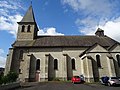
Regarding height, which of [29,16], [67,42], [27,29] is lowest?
[67,42]

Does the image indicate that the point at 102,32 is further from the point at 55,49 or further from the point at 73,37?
the point at 55,49

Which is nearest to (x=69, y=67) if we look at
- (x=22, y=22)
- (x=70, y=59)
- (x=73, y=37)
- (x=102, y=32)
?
(x=70, y=59)

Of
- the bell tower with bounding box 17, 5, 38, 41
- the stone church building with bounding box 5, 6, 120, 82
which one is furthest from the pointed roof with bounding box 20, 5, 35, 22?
the stone church building with bounding box 5, 6, 120, 82

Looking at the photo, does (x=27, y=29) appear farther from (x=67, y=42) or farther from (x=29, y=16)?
(x=67, y=42)

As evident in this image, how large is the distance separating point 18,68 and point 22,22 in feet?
45.8

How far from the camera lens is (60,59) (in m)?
30.9

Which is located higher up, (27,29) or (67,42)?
(27,29)

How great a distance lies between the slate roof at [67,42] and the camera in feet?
105

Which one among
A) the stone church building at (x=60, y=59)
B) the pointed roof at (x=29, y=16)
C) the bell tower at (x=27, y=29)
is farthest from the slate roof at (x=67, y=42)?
the pointed roof at (x=29, y=16)

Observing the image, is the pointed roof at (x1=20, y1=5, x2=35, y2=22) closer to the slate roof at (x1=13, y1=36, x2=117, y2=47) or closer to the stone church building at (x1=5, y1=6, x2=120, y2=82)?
the stone church building at (x1=5, y1=6, x2=120, y2=82)

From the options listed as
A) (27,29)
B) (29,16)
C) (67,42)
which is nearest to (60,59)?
(67,42)

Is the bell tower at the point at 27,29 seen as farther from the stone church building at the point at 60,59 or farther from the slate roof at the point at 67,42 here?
the slate roof at the point at 67,42

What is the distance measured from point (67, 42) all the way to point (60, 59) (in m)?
5.49

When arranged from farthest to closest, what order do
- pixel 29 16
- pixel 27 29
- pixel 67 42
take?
pixel 29 16 → pixel 27 29 → pixel 67 42
